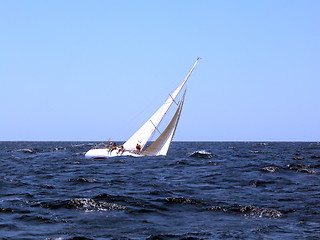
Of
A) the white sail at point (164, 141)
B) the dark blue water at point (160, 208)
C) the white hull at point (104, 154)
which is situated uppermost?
the white sail at point (164, 141)

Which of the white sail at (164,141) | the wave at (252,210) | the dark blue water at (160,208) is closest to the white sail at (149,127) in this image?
the white sail at (164,141)

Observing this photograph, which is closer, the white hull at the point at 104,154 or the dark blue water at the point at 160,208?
the dark blue water at the point at 160,208

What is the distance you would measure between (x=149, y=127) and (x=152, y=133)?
0.84 meters

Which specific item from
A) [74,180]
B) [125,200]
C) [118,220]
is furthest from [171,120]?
[118,220]

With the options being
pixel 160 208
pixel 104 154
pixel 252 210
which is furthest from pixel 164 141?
pixel 252 210

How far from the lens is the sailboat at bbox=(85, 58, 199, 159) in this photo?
146 feet

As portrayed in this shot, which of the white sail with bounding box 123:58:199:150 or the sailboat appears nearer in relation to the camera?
Answer: the sailboat

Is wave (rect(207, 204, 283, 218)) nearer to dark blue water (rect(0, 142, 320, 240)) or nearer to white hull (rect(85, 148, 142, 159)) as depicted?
dark blue water (rect(0, 142, 320, 240))

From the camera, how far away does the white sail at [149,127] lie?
46781 millimetres

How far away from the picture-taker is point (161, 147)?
45.7 metres

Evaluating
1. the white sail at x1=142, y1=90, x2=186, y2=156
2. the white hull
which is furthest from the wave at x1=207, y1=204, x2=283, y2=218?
the white sail at x1=142, y1=90, x2=186, y2=156

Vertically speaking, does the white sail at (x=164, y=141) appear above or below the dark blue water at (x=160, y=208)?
above

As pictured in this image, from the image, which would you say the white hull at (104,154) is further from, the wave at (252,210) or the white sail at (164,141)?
the wave at (252,210)

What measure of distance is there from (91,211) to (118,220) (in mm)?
1655
